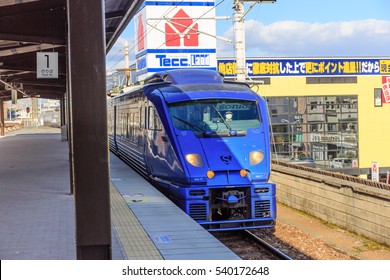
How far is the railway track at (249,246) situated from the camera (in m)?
9.11

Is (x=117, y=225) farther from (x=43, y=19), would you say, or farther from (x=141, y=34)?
(x=141, y=34)

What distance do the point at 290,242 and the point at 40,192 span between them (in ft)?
19.0

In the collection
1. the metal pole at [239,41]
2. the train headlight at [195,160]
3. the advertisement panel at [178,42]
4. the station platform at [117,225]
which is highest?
the advertisement panel at [178,42]

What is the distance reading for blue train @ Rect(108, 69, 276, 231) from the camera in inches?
377

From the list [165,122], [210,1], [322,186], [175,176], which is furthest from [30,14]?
[210,1]

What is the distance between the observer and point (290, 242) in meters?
10.9

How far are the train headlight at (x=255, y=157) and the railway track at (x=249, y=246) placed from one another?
1.43m

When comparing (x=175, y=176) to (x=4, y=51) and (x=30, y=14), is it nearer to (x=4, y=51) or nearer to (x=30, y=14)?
(x=30, y=14)

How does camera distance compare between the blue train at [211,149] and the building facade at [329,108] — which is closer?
the blue train at [211,149]

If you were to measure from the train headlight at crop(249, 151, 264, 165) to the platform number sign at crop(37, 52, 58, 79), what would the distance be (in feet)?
18.6

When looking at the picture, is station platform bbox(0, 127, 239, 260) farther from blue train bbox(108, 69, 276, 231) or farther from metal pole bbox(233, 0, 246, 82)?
metal pole bbox(233, 0, 246, 82)

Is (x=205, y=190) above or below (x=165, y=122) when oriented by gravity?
below

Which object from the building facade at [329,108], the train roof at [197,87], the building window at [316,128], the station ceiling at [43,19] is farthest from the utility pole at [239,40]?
the building window at [316,128]

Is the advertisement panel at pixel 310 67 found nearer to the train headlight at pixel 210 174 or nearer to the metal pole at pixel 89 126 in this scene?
the train headlight at pixel 210 174
